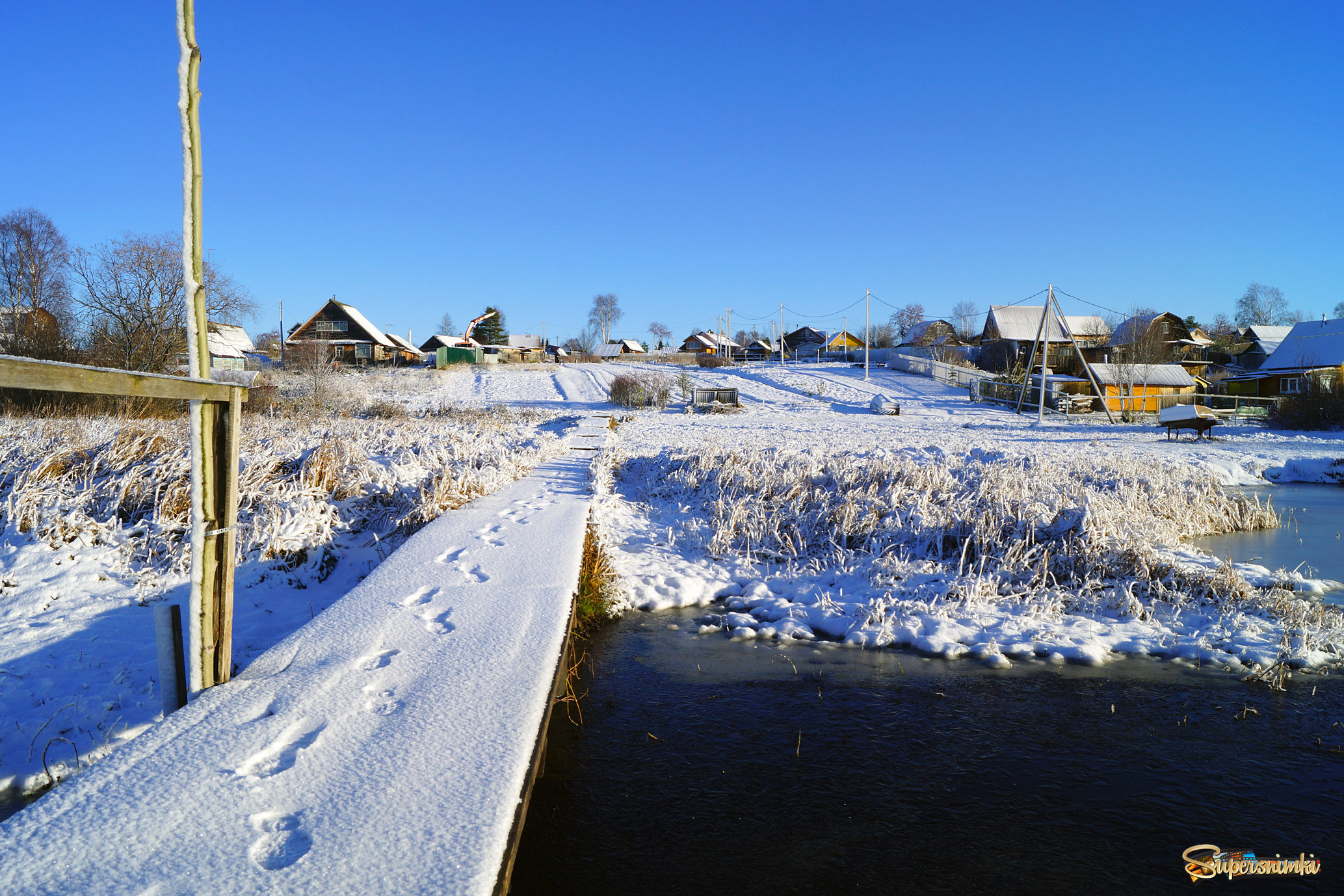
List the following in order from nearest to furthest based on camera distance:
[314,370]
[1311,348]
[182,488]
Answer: [182,488]
[314,370]
[1311,348]

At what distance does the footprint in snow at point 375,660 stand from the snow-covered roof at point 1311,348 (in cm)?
4886

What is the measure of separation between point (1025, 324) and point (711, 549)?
50.7 m

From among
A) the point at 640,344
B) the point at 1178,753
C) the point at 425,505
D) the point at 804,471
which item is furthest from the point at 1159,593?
the point at 640,344

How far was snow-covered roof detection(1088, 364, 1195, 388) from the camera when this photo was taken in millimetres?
37000

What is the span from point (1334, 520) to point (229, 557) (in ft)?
47.2

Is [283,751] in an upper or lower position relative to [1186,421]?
lower

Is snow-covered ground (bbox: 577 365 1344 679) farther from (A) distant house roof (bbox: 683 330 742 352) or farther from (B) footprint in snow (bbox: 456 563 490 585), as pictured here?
(A) distant house roof (bbox: 683 330 742 352)

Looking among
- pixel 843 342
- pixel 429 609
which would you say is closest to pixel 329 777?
pixel 429 609

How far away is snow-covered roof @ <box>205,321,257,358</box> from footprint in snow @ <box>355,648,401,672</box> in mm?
33201

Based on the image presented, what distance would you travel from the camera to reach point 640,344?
339 ft

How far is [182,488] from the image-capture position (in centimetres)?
672

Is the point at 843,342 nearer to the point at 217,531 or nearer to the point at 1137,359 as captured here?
the point at 1137,359

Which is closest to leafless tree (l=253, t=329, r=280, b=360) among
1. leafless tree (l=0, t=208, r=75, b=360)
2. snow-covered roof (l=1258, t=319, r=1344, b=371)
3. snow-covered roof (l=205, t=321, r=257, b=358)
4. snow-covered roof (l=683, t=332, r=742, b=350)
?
snow-covered roof (l=205, t=321, r=257, b=358)

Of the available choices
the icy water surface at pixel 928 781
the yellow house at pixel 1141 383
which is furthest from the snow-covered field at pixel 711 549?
the yellow house at pixel 1141 383
